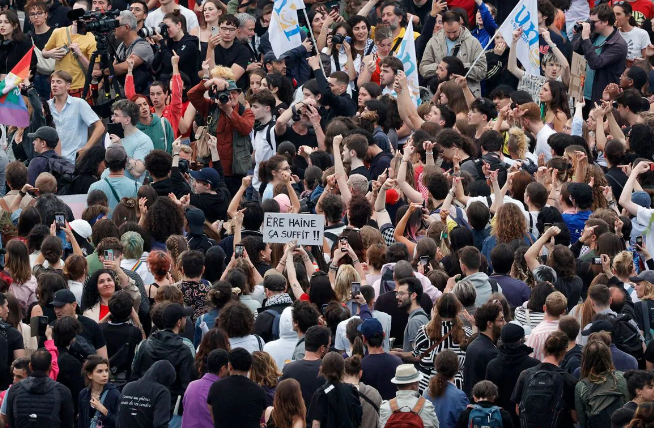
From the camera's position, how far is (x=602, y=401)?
10.3 meters

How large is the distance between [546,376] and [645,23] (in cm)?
1140

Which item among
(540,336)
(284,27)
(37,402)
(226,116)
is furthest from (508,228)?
(284,27)

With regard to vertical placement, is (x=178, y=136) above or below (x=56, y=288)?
below

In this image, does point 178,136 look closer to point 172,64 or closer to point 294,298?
point 172,64

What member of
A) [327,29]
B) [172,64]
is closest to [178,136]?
[172,64]

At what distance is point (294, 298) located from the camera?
40.8 feet

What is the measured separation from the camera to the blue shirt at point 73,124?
16.8m

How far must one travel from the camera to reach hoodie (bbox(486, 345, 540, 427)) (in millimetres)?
10648

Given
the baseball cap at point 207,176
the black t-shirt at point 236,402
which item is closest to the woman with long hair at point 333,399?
the black t-shirt at point 236,402

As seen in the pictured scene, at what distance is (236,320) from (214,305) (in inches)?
25.8

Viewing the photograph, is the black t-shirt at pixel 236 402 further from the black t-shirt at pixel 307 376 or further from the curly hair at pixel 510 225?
the curly hair at pixel 510 225

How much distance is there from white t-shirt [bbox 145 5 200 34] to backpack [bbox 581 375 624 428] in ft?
35.6

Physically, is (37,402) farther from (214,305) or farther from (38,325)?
(214,305)

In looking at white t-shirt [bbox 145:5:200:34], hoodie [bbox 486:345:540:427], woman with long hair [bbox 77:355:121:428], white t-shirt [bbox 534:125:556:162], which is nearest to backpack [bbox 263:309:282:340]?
woman with long hair [bbox 77:355:121:428]
